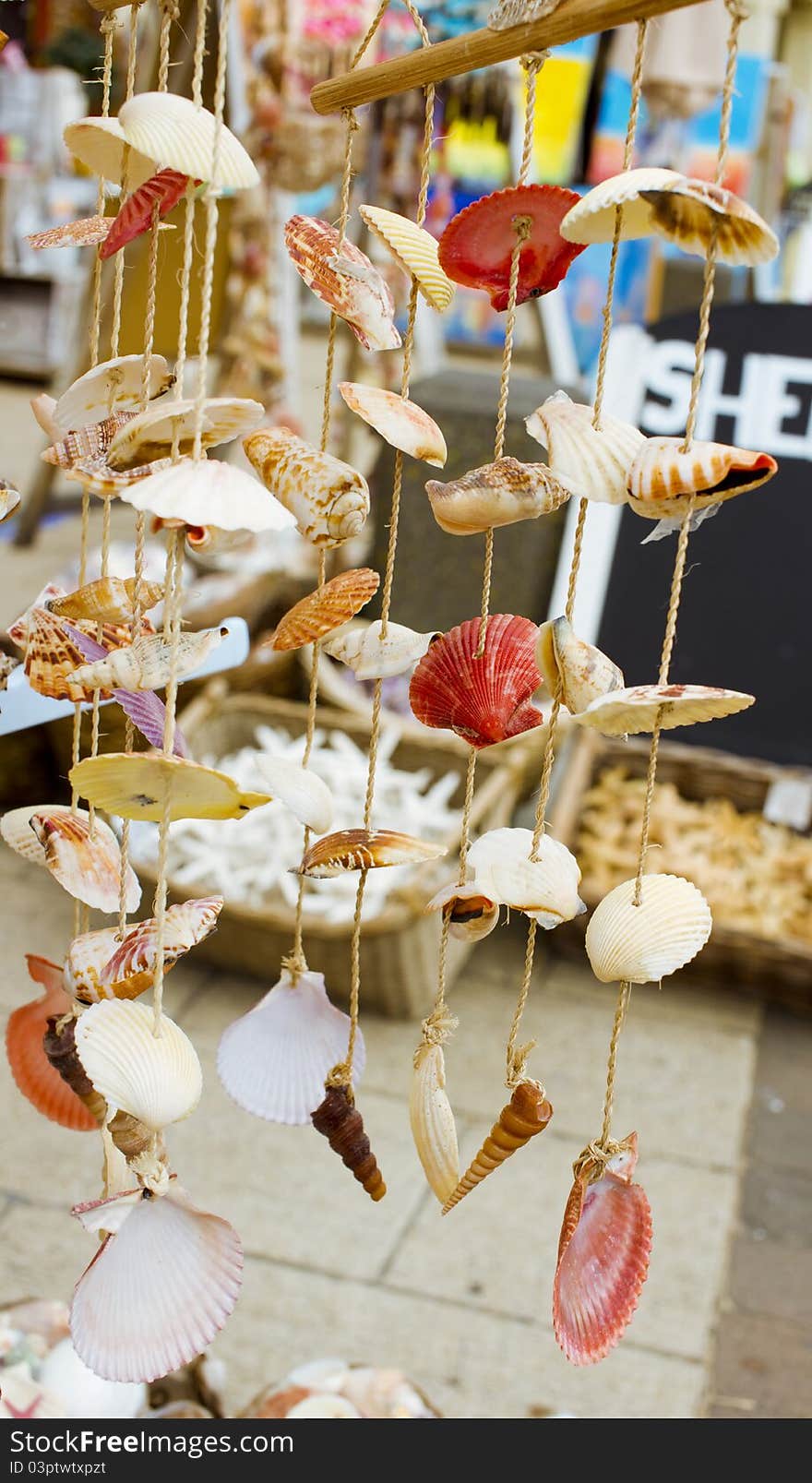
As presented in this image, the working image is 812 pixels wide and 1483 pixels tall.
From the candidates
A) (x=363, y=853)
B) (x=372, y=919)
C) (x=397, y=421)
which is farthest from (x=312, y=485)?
(x=372, y=919)

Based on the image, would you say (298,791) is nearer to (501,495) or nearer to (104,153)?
(501,495)

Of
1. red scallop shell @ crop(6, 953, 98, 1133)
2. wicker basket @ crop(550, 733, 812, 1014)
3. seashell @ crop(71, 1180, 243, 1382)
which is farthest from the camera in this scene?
wicker basket @ crop(550, 733, 812, 1014)

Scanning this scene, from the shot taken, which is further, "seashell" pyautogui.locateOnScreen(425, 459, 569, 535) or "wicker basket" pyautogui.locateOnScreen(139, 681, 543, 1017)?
"wicker basket" pyautogui.locateOnScreen(139, 681, 543, 1017)

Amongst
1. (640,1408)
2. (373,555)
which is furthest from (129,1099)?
(373,555)

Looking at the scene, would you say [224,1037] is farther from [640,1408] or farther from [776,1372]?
[776,1372]

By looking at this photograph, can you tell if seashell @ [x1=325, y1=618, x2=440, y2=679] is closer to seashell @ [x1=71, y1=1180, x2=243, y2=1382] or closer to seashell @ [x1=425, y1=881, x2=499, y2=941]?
seashell @ [x1=425, y1=881, x2=499, y2=941]

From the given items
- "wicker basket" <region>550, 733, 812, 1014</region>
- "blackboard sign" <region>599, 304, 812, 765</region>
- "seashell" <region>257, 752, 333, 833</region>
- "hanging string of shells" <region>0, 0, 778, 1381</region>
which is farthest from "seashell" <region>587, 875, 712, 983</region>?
"blackboard sign" <region>599, 304, 812, 765</region>

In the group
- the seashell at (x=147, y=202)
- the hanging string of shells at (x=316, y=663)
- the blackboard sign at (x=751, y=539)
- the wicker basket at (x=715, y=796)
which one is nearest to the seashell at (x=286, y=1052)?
the hanging string of shells at (x=316, y=663)
